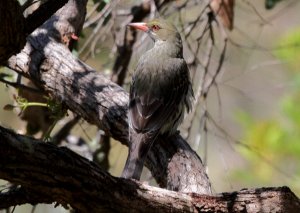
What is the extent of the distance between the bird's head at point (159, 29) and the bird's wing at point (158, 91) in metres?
0.34

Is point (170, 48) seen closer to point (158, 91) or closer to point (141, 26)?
point (141, 26)

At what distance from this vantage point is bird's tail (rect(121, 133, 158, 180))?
495 cm

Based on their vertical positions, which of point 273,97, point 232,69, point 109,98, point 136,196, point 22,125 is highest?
point 273,97

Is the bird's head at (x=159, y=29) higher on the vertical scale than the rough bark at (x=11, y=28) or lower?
higher

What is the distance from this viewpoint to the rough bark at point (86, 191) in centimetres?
332

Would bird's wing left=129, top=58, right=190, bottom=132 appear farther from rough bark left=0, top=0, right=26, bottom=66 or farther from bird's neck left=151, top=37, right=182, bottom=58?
rough bark left=0, top=0, right=26, bottom=66

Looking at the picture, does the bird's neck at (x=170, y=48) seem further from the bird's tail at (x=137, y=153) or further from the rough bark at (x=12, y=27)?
the rough bark at (x=12, y=27)

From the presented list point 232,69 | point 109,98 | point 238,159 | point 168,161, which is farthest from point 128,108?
point 238,159

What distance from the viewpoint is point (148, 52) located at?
20.9 feet

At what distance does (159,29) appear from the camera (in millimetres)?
6441

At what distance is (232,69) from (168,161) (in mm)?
3274

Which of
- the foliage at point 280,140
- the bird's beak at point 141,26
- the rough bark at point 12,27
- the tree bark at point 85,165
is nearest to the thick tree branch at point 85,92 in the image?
the tree bark at point 85,165

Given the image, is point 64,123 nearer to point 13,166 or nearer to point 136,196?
point 136,196

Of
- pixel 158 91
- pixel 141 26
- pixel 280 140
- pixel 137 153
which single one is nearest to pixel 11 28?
pixel 137 153
